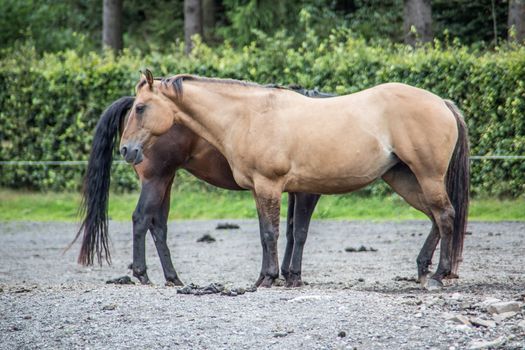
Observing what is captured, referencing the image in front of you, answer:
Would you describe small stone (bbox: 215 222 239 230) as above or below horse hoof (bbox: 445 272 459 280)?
below

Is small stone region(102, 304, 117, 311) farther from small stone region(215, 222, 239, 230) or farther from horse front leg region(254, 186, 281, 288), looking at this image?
small stone region(215, 222, 239, 230)

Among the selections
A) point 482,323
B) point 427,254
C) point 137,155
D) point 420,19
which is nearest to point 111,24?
point 420,19

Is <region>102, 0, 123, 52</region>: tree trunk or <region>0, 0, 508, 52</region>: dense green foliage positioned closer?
<region>0, 0, 508, 52</region>: dense green foliage

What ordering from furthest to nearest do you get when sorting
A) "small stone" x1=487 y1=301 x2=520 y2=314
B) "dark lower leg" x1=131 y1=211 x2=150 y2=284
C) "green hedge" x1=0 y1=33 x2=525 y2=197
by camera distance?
"green hedge" x1=0 y1=33 x2=525 y2=197 → "dark lower leg" x1=131 y1=211 x2=150 y2=284 → "small stone" x1=487 y1=301 x2=520 y2=314

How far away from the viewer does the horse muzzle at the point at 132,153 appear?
9.55 m

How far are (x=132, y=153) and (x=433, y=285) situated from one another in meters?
3.24

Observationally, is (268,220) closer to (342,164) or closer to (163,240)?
(342,164)

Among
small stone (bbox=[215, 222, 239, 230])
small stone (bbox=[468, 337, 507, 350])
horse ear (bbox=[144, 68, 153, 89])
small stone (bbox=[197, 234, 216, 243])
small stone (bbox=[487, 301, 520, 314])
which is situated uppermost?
horse ear (bbox=[144, 68, 153, 89])

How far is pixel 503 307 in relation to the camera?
23.2ft

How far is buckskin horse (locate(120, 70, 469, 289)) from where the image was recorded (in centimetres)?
919

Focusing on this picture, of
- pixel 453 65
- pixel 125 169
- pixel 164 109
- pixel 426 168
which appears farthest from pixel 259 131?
pixel 125 169

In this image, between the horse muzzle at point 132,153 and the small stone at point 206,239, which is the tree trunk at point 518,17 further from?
the horse muzzle at point 132,153

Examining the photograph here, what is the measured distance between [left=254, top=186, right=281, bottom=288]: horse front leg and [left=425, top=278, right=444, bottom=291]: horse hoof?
146 centimetres

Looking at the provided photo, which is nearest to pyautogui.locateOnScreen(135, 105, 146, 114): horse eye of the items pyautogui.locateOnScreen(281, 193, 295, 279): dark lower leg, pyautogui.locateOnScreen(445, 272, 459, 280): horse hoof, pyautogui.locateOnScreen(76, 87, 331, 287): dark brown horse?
pyautogui.locateOnScreen(76, 87, 331, 287): dark brown horse
